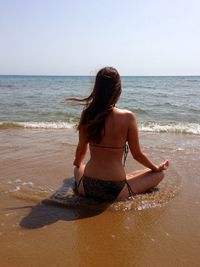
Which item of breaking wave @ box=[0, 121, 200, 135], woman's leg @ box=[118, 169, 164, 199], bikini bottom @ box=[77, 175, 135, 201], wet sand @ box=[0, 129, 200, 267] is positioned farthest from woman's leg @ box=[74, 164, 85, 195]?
breaking wave @ box=[0, 121, 200, 135]

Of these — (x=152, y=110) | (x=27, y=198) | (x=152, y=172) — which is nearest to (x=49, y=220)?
(x=27, y=198)

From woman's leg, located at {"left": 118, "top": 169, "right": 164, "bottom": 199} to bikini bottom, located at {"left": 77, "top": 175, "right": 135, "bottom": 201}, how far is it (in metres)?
0.09

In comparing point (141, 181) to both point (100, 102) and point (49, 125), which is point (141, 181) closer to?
point (100, 102)

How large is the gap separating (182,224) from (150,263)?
32.6 inches

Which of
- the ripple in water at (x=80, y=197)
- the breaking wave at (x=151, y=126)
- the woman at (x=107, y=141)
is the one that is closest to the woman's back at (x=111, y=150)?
the woman at (x=107, y=141)

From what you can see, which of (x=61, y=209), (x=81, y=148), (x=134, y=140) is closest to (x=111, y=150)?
(x=134, y=140)

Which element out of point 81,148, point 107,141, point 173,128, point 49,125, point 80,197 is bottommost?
point 49,125

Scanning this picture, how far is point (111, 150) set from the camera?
4.00 metres

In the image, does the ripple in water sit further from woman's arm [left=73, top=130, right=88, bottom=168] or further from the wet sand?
woman's arm [left=73, top=130, right=88, bottom=168]

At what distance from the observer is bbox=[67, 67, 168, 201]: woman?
379 centimetres

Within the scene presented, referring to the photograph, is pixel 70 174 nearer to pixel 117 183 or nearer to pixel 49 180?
pixel 49 180

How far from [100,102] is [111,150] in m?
0.56

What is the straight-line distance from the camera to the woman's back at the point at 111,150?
12.7 feet

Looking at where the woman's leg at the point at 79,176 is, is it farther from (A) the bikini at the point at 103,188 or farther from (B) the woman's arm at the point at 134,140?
(B) the woman's arm at the point at 134,140
